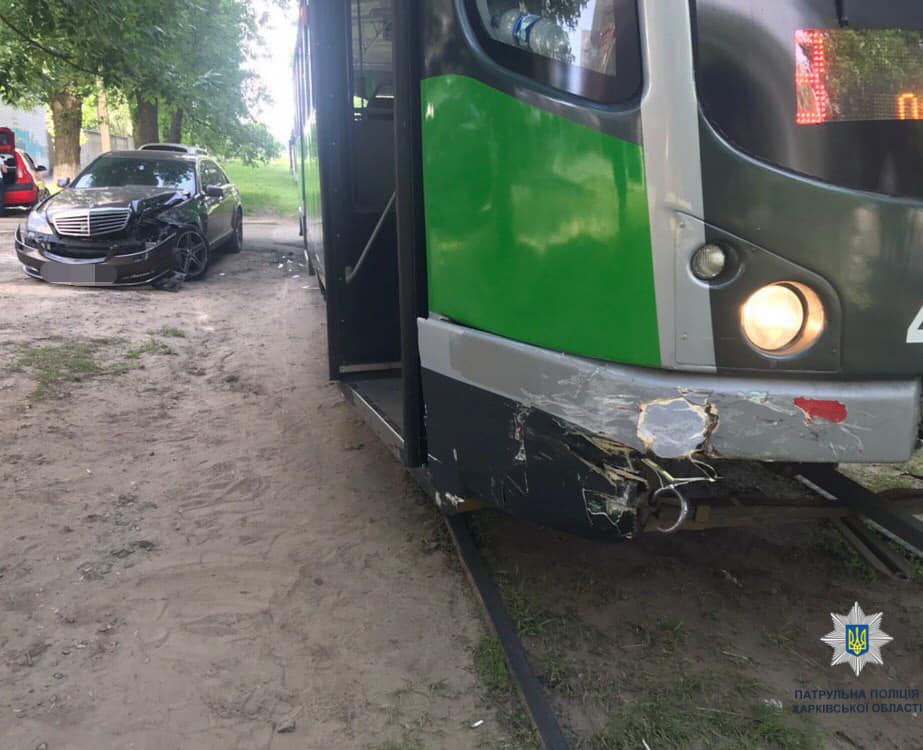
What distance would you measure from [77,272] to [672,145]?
9611 millimetres

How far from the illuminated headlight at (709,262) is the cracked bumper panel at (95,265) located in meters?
9.43

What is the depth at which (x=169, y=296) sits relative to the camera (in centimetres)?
998

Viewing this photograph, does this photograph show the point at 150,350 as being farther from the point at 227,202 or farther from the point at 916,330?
the point at 916,330

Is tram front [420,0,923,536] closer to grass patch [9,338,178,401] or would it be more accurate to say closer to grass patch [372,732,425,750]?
grass patch [372,732,425,750]

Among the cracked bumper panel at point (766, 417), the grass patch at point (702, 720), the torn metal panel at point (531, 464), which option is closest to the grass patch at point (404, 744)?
the grass patch at point (702, 720)

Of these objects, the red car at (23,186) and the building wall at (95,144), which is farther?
the building wall at (95,144)

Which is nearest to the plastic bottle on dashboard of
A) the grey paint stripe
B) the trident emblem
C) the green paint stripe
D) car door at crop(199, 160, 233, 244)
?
the green paint stripe

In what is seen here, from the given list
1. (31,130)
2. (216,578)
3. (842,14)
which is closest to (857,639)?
(842,14)

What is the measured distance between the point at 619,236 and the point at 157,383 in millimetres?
5234

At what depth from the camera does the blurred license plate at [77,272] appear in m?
9.77

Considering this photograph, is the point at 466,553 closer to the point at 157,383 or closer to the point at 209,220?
the point at 157,383

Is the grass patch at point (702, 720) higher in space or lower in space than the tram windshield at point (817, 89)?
lower

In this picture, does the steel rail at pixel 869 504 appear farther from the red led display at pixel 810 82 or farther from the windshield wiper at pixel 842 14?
the windshield wiper at pixel 842 14

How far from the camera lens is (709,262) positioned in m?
2.04
